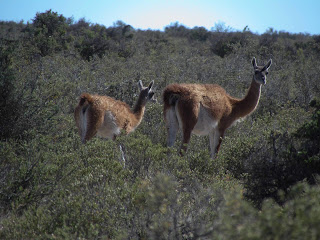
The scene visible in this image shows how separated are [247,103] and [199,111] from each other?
172 cm

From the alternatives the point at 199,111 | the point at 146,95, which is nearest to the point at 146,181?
the point at 199,111

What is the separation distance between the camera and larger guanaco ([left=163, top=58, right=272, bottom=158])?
6938mm

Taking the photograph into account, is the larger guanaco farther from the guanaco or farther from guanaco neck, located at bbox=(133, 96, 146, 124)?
guanaco neck, located at bbox=(133, 96, 146, 124)

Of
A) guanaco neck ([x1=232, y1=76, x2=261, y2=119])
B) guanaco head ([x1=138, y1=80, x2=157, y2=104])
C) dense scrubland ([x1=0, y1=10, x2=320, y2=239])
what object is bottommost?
dense scrubland ([x1=0, y1=10, x2=320, y2=239])

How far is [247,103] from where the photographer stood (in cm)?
827

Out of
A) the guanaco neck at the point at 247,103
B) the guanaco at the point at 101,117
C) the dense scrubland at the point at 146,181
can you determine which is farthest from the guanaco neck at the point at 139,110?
the guanaco neck at the point at 247,103

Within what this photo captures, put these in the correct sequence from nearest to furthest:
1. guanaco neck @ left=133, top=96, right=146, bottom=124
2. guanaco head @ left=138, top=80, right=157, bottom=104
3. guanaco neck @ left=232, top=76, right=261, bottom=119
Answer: guanaco neck @ left=232, top=76, right=261, bottom=119, guanaco neck @ left=133, top=96, right=146, bottom=124, guanaco head @ left=138, top=80, right=157, bottom=104

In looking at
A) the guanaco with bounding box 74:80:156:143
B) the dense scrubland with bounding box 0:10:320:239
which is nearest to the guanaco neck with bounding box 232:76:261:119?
the dense scrubland with bounding box 0:10:320:239

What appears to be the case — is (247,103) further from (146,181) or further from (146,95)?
(146,181)

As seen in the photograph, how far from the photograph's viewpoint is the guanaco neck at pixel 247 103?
8.08m

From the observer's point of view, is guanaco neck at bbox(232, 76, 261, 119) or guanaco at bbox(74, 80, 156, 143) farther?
guanaco neck at bbox(232, 76, 261, 119)

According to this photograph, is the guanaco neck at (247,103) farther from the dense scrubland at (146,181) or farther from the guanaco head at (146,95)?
the guanaco head at (146,95)

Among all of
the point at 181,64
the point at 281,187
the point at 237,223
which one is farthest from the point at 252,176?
the point at 181,64

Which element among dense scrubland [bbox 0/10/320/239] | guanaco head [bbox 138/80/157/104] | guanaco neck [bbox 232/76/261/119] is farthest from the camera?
guanaco head [bbox 138/80/157/104]
